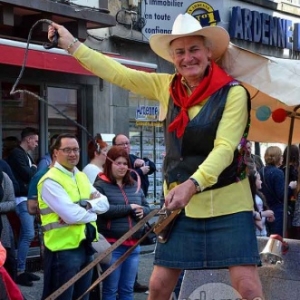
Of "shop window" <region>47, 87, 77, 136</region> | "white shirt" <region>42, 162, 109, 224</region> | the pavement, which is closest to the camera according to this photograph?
"white shirt" <region>42, 162, 109, 224</region>

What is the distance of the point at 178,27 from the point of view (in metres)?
4.00

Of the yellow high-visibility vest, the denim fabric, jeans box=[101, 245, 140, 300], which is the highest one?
the yellow high-visibility vest

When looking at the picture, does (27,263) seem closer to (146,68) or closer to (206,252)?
(146,68)

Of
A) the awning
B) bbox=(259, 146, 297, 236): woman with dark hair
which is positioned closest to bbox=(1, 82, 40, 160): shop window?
the awning

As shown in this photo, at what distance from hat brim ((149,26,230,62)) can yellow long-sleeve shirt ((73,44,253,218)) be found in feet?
0.52

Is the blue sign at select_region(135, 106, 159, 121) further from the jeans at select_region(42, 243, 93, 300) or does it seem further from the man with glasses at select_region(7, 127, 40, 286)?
the jeans at select_region(42, 243, 93, 300)

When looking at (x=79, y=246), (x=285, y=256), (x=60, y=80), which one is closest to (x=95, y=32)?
(x=60, y=80)

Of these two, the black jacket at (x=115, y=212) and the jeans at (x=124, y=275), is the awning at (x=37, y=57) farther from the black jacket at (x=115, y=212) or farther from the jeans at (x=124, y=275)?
the jeans at (x=124, y=275)

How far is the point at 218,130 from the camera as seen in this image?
382 cm

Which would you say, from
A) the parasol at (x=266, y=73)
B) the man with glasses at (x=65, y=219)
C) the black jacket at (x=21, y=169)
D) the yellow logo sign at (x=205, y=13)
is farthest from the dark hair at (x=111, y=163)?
the yellow logo sign at (x=205, y=13)

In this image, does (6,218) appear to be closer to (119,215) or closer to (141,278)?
(119,215)

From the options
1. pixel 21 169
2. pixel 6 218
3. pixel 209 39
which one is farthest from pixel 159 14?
pixel 209 39

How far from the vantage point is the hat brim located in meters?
3.94

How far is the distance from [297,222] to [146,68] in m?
6.35
